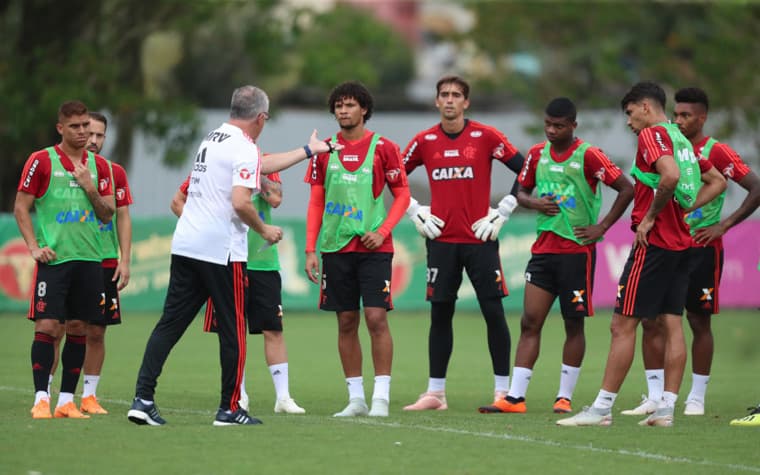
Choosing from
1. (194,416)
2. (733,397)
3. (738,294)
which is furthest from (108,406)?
(738,294)

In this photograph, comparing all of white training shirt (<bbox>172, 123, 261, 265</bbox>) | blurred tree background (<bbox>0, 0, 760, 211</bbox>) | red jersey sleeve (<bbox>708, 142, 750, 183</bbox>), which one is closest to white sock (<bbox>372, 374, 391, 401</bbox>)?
white training shirt (<bbox>172, 123, 261, 265</bbox>)

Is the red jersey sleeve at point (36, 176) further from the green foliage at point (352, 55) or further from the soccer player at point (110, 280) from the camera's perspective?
the green foliage at point (352, 55)

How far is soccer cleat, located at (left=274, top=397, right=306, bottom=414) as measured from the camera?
439 inches

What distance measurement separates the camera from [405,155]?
12.1 m

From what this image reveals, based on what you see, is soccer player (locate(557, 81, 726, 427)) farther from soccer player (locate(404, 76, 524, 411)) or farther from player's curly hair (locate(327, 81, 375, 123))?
player's curly hair (locate(327, 81, 375, 123))

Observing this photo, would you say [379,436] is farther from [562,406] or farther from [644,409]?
[644,409]

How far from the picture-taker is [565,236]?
37.7 ft

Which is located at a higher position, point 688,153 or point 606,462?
point 688,153

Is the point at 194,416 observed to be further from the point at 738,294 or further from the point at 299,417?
the point at 738,294

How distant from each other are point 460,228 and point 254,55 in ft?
77.7

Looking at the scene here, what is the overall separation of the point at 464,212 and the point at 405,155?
0.81 metres

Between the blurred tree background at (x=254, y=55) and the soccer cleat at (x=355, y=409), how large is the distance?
18.5 meters

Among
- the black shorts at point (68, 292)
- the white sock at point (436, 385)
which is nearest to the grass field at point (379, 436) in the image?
the white sock at point (436, 385)

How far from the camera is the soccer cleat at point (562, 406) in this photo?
11.2 metres
